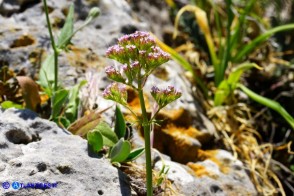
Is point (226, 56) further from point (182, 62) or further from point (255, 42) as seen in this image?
point (182, 62)

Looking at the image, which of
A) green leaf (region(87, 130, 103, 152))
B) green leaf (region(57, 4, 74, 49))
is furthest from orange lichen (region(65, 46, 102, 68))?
green leaf (region(87, 130, 103, 152))

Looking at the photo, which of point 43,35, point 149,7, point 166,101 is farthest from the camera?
point 149,7

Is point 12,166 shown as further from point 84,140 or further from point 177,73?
point 177,73

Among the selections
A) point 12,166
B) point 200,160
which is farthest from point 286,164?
point 12,166

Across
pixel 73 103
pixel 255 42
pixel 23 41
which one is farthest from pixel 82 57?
pixel 255 42

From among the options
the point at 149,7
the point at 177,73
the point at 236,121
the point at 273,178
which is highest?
the point at 149,7

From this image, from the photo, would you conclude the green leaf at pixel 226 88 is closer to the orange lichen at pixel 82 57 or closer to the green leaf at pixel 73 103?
the orange lichen at pixel 82 57
